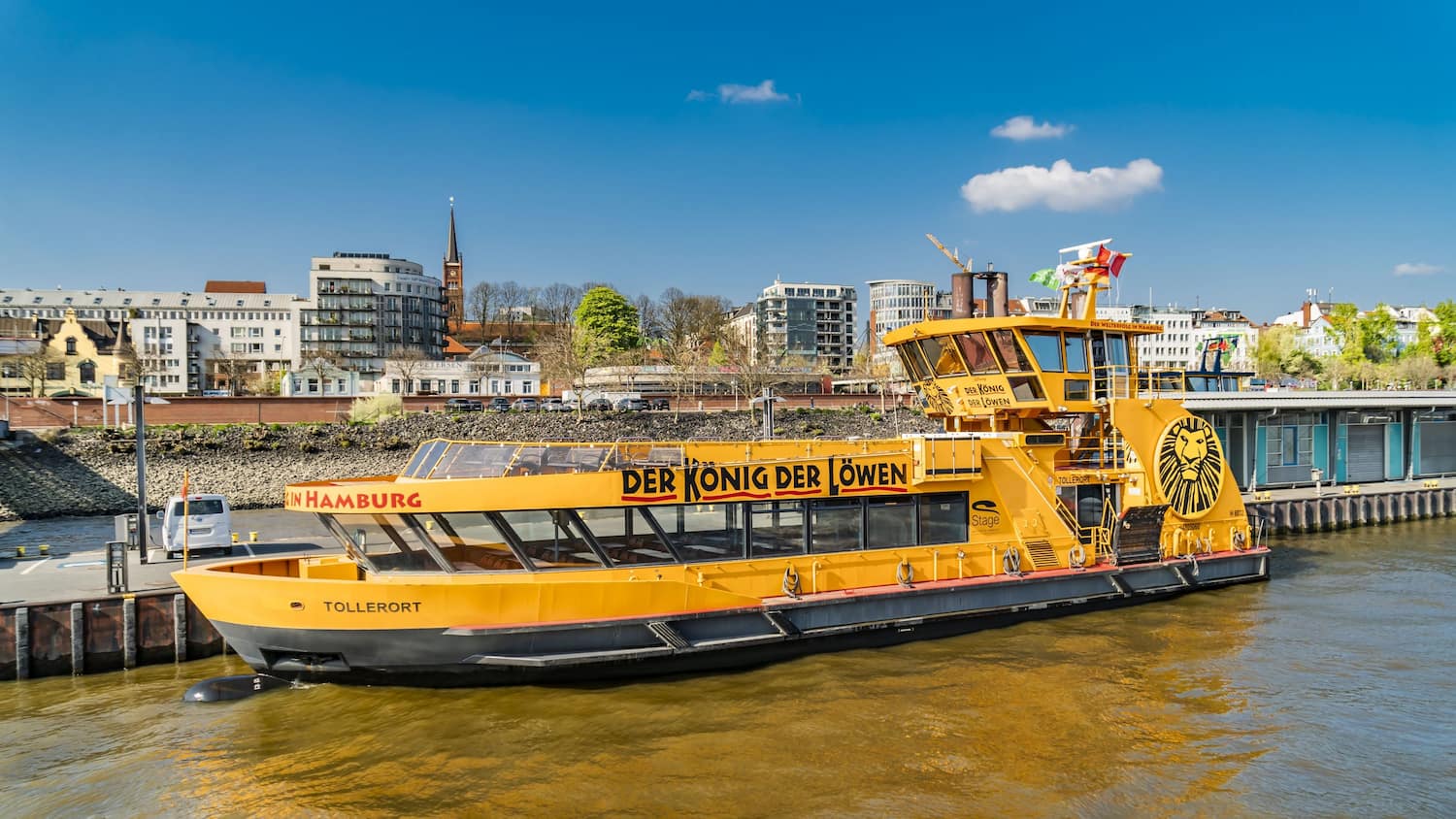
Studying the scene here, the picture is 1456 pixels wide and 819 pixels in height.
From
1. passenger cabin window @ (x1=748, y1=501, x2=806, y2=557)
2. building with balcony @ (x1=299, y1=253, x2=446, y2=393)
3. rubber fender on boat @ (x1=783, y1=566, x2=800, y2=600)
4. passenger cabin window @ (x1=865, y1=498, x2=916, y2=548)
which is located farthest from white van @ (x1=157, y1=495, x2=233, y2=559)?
building with balcony @ (x1=299, y1=253, x2=446, y2=393)

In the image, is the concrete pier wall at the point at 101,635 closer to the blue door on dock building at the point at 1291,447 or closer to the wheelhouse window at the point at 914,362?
the wheelhouse window at the point at 914,362

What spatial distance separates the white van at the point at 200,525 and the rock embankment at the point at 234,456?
14.2 meters

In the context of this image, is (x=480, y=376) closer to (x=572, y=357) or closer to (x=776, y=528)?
(x=572, y=357)

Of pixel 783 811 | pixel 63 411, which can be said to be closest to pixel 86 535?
pixel 63 411

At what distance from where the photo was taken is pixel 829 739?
10.5 m

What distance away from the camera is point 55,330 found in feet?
229

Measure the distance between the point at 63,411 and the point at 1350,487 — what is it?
54573 millimetres

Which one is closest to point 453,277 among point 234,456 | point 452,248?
point 452,248

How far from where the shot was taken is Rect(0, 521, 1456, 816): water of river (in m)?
9.11

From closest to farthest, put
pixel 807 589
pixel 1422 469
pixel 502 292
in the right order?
1. pixel 807 589
2. pixel 1422 469
3. pixel 502 292

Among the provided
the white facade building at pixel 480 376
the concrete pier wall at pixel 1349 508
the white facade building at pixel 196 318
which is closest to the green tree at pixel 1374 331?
the concrete pier wall at pixel 1349 508

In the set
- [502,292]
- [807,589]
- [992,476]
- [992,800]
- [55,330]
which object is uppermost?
[502,292]

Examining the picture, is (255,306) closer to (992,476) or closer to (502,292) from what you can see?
(502,292)

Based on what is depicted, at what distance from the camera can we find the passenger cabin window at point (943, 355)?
16578 mm
